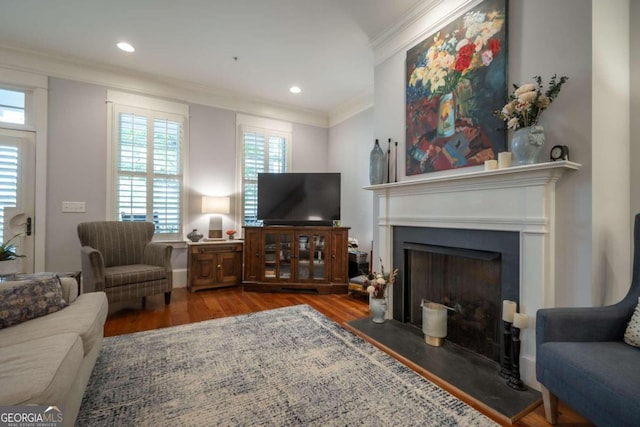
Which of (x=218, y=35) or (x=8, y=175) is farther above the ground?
(x=218, y=35)

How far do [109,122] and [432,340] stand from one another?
173 inches

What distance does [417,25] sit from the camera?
241cm

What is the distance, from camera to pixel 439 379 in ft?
5.50

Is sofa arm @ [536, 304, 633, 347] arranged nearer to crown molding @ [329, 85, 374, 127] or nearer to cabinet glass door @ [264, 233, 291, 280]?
cabinet glass door @ [264, 233, 291, 280]

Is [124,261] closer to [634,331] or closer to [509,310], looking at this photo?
[509,310]

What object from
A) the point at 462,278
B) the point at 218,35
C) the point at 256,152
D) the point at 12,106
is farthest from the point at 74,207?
the point at 462,278

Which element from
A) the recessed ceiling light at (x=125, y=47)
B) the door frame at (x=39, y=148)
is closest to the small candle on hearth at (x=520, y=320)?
the recessed ceiling light at (x=125, y=47)

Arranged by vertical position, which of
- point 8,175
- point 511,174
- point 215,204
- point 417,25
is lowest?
point 215,204

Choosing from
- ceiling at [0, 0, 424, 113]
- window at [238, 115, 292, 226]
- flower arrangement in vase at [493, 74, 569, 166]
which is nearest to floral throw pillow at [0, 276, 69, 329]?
ceiling at [0, 0, 424, 113]

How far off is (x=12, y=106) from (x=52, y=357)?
3653 millimetres

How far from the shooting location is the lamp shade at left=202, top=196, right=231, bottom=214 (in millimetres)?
3912

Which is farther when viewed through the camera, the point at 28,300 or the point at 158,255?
the point at 158,255

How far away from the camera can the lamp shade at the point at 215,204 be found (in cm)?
→ 391

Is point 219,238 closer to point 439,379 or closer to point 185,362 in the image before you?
point 185,362
